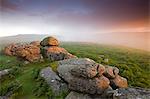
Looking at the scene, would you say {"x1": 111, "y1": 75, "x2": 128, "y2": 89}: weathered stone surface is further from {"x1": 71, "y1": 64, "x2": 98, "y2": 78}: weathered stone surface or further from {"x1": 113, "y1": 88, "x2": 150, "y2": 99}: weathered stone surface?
{"x1": 113, "y1": 88, "x2": 150, "y2": 99}: weathered stone surface

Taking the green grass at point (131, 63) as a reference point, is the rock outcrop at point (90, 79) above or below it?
above

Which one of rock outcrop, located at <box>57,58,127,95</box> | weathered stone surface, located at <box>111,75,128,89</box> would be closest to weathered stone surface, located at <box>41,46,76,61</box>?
rock outcrop, located at <box>57,58,127,95</box>

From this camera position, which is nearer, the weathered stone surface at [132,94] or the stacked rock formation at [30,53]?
the weathered stone surface at [132,94]

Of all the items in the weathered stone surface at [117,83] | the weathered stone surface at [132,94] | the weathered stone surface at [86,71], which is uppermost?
the weathered stone surface at [86,71]

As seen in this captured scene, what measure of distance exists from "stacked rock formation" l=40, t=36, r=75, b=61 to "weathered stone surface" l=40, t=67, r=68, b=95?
24.0 feet

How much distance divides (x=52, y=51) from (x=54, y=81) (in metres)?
13.2

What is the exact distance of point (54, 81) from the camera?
3120cm

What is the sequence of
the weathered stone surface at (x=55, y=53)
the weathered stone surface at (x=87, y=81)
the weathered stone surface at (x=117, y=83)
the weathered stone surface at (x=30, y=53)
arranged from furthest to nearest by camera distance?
1. the weathered stone surface at (x=30, y=53)
2. the weathered stone surface at (x=55, y=53)
3. the weathered stone surface at (x=117, y=83)
4. the weathered stone surface at (x=87, y=81)

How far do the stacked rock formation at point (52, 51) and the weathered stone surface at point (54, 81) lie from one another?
24.0ft

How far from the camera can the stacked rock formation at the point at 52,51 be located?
4212 centimetres

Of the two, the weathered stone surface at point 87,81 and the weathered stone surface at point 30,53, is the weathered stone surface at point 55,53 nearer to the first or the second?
the weathered stone surface at point 30,53

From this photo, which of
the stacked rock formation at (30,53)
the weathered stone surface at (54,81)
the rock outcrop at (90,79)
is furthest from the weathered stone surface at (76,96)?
the stacked rock formation at (30,53)

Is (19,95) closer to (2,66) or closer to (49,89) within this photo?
(49,89)

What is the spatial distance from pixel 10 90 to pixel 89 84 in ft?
35.1
